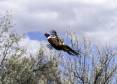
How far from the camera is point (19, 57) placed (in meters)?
43.0

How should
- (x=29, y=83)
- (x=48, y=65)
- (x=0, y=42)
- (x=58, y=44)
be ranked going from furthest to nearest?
1. (x=48, y=65)
2. (x=29, y=83)
3. (x=0, y=42)
4. (x=58, y=44)

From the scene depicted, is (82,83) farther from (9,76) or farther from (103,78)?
(9,76)

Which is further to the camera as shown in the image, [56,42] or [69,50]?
[56,42]

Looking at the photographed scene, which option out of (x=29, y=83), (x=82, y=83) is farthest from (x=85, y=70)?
(x=29, y=83)

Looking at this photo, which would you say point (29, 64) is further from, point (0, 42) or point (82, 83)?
point (82, 83)

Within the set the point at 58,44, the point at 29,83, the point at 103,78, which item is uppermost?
the point at 58,44

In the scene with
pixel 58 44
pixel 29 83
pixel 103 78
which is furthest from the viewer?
pixel 29 83

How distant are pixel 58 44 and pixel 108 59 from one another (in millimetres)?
22726

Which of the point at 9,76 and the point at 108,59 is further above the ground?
the point at 108,59

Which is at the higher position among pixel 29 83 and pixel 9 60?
pixel 9 60

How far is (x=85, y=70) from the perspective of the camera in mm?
35062

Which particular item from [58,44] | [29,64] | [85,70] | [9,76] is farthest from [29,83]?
[58,44]

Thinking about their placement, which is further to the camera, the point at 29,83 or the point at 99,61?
the point at 29,83

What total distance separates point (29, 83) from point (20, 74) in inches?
140
